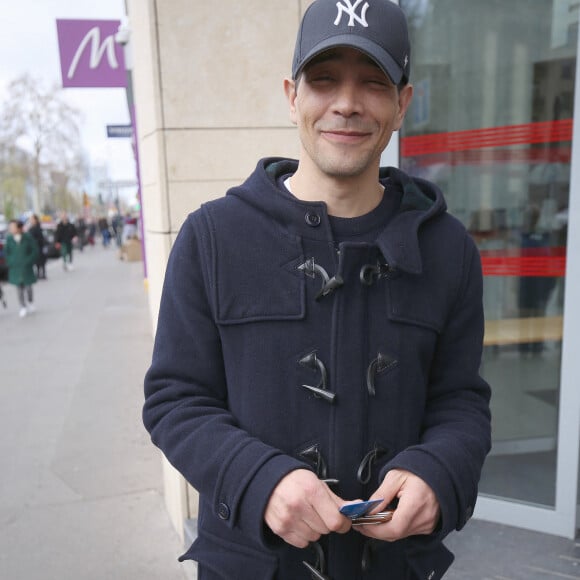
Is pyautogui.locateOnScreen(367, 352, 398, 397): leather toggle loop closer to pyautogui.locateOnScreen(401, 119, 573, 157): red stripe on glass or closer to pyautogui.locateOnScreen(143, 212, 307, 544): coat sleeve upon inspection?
pyautogui.locateOnScreen(143, 212, 307, 544): coat sleeve

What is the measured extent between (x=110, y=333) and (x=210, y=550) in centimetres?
840

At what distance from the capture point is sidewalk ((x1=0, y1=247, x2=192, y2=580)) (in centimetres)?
350

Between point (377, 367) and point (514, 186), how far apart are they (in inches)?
108

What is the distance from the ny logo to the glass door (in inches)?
95.6

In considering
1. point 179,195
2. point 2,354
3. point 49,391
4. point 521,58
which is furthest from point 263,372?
point 2,354

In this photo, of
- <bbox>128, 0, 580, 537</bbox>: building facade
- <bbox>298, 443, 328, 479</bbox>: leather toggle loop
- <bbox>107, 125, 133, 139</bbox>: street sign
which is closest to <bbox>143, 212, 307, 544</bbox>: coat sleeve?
<bbox>298, 443, 328, 479</bbox>: leather toggle loop

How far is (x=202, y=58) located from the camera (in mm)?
3023

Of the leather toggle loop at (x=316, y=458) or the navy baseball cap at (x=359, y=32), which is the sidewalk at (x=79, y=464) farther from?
the navy baseball cap at (x=359, y=32)

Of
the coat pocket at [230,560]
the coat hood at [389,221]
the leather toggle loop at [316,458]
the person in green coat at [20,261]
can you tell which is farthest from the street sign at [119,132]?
the leather toggle loop at [316,458]

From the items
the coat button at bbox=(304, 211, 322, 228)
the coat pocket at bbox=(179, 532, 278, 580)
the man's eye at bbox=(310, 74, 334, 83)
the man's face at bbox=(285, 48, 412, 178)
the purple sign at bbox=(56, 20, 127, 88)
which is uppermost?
the purple sign at bbox=(56, 20, 127, 88)

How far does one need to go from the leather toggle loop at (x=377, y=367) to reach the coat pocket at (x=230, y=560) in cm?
46

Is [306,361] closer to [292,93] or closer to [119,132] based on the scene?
[292,93]

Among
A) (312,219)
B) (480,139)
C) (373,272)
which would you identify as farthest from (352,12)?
(480,139)

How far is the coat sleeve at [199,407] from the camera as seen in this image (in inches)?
50.9
